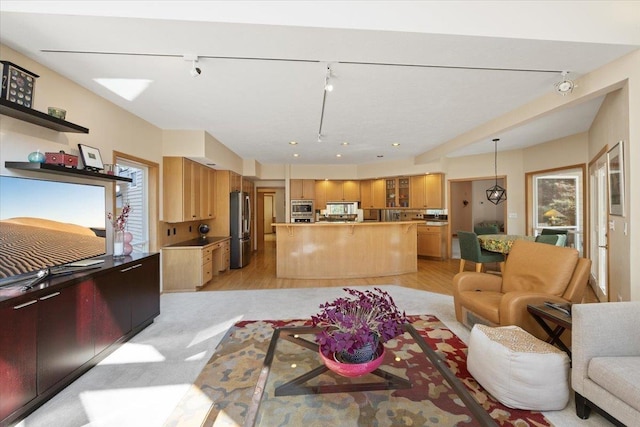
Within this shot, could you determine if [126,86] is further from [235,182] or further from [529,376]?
[529,376]

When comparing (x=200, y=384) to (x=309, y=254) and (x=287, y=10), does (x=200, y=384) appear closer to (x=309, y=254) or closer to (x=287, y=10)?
(x=287, y=10)

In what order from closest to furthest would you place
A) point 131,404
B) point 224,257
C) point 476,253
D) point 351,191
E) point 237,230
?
point 131,404 → point 476,253 → point 224,257 → point 237,230 → point 351,191

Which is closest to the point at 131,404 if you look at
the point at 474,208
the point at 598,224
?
the point at 598,224

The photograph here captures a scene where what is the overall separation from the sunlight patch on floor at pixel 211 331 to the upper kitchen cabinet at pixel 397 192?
565cm

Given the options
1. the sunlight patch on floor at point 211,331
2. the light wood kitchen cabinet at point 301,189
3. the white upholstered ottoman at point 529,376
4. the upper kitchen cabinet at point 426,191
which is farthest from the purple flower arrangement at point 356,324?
the light wood kitchen cabinet at point 301,189

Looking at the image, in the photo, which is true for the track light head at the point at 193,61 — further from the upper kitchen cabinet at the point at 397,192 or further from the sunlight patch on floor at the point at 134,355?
the upper kitchen cabinet at the point at 397,192

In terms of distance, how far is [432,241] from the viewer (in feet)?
A: 23.0

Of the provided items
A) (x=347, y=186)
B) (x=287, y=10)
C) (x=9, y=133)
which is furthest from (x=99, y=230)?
(x=347, y=186)

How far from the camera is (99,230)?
287 centimetres

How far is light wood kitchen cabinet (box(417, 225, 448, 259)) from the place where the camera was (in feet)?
22.7

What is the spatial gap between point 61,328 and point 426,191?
23.4ft

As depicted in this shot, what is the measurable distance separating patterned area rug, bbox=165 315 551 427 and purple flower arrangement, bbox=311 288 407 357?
0.87 ft

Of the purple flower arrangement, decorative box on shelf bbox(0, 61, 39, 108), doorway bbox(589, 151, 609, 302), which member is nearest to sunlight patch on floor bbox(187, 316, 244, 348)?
the purple flower arrangement

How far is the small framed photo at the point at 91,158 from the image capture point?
2.69 metres
